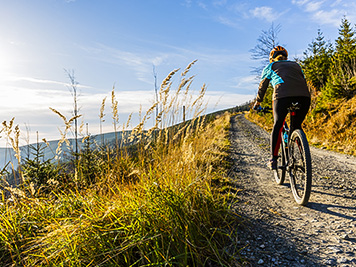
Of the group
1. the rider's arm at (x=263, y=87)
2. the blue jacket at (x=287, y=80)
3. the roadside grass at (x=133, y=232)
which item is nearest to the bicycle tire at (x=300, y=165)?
the blue jacket at (x=287, y=80)

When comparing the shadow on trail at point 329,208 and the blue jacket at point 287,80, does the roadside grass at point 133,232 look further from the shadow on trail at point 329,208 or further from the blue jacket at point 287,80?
the blue jacket at point 287,80

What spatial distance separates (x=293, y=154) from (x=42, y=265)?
3241 millimetres

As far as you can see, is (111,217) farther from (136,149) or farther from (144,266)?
(136,149)

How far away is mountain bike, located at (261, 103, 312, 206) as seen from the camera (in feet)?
8.93

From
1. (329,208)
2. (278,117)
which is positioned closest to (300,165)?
(329,208)

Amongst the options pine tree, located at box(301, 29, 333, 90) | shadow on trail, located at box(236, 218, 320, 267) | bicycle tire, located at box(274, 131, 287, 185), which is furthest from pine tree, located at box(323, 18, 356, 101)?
shadow on trail, located at box(236, 218, 320, 267)

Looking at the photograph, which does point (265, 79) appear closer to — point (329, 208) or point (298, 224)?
point (329, 208)

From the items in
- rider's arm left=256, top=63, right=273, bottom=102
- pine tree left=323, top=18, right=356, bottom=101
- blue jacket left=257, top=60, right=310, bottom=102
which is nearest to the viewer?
blue jacket left=257, top=60, right=310, bottom=102

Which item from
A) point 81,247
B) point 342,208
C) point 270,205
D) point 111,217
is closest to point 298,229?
point 270,205

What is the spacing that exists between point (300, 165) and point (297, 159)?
16cm

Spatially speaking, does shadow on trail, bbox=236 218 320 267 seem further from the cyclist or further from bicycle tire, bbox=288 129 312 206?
the cyclist

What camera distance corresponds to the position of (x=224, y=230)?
215 cm

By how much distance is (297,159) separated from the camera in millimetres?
3166

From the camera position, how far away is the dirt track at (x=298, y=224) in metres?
1.87
